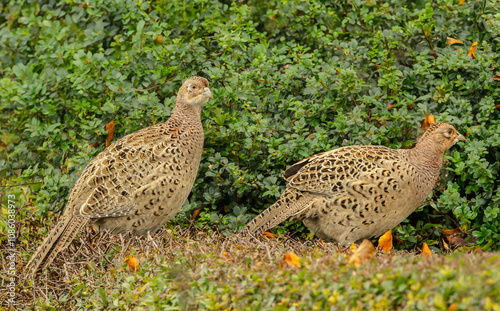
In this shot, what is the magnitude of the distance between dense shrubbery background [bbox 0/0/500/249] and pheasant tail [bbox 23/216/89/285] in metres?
1.21

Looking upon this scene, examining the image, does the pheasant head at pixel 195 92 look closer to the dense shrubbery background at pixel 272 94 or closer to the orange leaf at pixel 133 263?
the dense shrubbery background at pixel 272 94

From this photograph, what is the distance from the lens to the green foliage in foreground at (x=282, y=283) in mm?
2904

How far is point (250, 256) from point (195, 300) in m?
0.54

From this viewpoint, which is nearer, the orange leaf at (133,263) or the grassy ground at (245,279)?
the grassy ground at (245,279)

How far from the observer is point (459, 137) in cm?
Answer: 543

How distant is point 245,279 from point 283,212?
183 centimetres

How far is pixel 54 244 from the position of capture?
5.07 m

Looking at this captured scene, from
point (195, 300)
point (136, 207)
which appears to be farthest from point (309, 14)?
point (195, 300)

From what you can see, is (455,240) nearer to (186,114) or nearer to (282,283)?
(186,114)

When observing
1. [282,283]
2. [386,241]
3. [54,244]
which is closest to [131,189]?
[54,244]

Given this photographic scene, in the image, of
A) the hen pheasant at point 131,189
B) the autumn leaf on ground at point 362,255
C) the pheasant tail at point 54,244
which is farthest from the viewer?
the hen pheasant at point 131,189

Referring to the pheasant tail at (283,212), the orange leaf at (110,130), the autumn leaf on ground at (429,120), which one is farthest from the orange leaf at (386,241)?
the orange leaf at (110,130)

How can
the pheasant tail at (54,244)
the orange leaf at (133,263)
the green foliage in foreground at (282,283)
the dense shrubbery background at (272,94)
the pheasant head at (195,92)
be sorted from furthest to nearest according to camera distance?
the dense shrubbery background at (272,94) → the pheasant head at (195,92) → the pheasant tail at (54,244) → the orange leaf at (133,263) → the green foliage in foreground at (282,283)

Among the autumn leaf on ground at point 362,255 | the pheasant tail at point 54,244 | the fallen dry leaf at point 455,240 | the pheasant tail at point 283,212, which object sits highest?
the autumn leaf on ground at point 362,255
